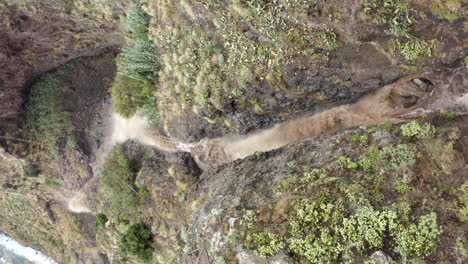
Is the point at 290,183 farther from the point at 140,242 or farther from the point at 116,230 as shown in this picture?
the point at 116,230

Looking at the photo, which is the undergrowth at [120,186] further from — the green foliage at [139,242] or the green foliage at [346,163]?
the green foliage at [346,163]

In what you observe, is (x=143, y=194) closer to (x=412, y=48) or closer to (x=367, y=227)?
(x=367, y=227)

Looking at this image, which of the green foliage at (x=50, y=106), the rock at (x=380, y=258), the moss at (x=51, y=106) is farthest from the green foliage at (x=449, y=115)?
the green foliage at (x=50, y=106)

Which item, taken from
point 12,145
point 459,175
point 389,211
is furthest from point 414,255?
point 12,145

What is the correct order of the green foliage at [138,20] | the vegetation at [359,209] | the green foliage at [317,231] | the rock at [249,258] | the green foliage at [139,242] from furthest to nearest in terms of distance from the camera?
the green foliage at [139,242] < the green foliage at [138,20] < the rock at [249,258] < the green foliage at [317,231] < the vegetation at [359,209]

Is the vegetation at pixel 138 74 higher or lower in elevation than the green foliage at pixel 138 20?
lower

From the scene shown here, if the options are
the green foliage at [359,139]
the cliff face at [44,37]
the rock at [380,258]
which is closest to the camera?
the rock at [380,258]

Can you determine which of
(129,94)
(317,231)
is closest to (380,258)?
(317,231)
